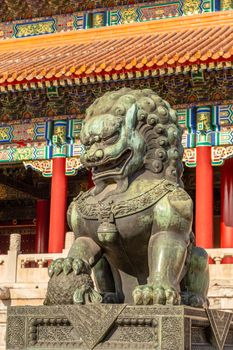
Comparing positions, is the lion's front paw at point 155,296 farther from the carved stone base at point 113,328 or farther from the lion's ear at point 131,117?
the lion's ear at point 131,117

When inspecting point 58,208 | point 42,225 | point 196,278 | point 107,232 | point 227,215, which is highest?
point 42,225

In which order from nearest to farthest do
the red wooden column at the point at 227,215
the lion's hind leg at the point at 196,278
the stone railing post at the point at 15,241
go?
the lion's hind leg at the point at 196,278
the stone railing post at the point at 15,241
the red wooden column at the point at 227,215

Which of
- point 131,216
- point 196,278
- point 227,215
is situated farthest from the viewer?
point 227,215

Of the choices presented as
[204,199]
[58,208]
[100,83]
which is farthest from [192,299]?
[58,208]

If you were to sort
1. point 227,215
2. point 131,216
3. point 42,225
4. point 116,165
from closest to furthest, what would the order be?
1. point 131,216
2. point 116,165
3. point 227,215
4. point 42,225

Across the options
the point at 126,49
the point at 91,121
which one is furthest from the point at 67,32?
the point at 91,121

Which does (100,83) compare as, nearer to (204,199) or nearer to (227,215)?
(204,199)

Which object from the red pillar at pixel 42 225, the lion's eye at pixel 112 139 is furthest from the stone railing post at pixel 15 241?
the lion's eye at pixel 112 139

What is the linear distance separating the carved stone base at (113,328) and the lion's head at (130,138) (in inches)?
35.1

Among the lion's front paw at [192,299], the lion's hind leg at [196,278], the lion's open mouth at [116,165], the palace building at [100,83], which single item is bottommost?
the lion's front paw at [192,299]

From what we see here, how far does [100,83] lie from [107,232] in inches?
327

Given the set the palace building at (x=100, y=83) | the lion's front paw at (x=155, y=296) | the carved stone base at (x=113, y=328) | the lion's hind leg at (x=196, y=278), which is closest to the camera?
the carved stone base at (x=113, y=328)

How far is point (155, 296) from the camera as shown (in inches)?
158

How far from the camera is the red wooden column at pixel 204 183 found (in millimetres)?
11828
